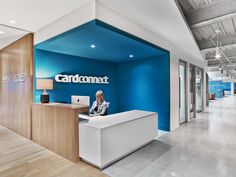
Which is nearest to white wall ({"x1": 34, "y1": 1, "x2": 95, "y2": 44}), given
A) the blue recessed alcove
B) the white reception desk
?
the blue recessed alcove

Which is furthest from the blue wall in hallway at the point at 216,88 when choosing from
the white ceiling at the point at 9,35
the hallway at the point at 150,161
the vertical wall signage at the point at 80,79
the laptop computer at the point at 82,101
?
the white ceiling at the point at 9,35

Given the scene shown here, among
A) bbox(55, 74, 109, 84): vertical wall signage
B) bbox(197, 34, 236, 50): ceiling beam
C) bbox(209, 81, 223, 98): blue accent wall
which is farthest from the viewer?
bbox(209, 81, 223, 98): blue accent wall

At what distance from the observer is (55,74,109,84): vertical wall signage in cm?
482

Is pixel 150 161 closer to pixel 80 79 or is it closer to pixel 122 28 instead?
pixel 122 28

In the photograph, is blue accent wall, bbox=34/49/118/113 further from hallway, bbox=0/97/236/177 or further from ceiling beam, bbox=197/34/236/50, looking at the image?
ceiling beam, bbox=197/34/236/50

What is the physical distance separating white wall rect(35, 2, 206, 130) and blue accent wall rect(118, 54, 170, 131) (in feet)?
0.93

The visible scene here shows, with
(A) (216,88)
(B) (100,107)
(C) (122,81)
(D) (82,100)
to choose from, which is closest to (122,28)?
(D) (82,100)

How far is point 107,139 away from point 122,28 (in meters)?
2.41

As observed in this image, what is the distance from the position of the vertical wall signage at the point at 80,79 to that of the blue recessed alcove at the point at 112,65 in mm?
137

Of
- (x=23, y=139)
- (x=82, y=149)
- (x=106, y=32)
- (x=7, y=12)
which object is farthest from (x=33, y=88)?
(x=106, y=32)

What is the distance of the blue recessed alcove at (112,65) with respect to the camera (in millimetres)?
3543

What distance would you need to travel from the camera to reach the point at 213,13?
3826mm

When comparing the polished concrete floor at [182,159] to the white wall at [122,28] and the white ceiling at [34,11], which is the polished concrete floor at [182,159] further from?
the white ceiling at [34,11]

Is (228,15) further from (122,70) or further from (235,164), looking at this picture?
(122,70)
